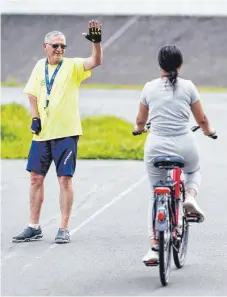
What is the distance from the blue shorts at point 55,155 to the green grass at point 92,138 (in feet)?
23.0

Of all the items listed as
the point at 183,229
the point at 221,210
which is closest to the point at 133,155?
the point at 221,210

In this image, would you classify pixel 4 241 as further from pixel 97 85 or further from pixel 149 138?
pixel 97 85

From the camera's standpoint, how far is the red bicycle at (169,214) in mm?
8148

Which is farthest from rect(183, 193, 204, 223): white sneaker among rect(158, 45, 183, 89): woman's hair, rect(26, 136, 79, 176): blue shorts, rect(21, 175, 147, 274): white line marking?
rect(26, 136, 79, 176): blue shorts

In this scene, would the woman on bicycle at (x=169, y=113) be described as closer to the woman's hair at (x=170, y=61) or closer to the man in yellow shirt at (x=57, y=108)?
the woman's hair at (x=170, y=61)

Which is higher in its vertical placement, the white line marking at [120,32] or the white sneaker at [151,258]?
the white line marking at [120,32]

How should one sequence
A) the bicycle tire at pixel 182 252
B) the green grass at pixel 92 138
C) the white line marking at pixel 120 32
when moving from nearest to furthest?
the bicycle tire at pixel 182 252, the green grass at pixel 92 138, the white line marking at pixel 120 32

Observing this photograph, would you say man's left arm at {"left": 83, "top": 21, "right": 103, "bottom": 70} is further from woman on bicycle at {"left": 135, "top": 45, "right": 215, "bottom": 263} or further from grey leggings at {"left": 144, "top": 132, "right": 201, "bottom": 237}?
grey leggings at {"left": 144, "top": 132, "right": 201, "bottom": 237}

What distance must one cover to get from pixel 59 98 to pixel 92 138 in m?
9.22

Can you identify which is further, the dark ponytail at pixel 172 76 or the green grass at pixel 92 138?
the green grass at pixel 92 138

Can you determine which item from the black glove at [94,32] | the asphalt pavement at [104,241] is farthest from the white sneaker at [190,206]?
the black glove at [94,32]

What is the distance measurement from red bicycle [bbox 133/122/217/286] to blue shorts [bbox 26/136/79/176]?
1563 mm

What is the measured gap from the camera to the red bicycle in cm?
815

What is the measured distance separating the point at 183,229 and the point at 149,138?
92cm
